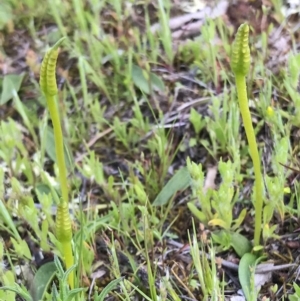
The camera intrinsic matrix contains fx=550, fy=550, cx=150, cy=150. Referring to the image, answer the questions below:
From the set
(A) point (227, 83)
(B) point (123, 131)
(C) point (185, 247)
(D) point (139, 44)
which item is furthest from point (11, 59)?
(C) point (185, 247)

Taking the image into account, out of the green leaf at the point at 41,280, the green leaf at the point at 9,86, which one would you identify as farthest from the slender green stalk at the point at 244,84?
the green leaf at the point at 9,86

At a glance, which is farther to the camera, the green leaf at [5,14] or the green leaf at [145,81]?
the green leaf at [5,14]

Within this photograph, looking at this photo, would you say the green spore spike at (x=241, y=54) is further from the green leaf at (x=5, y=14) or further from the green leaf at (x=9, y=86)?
the green leaf at (x=5, y=14)

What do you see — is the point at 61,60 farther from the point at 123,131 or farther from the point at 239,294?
the point at 239,294

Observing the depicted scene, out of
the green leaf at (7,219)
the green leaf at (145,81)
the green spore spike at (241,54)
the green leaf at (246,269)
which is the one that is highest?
the green spore spike at (241,54)

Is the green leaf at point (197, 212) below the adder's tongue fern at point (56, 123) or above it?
below

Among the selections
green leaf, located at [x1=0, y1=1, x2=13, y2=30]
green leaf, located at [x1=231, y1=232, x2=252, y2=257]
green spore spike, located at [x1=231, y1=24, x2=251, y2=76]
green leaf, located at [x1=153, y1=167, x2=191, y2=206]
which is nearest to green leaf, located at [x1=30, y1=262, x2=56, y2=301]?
green leaf, located at [x1=153, y1=167, x2=191, y2=206]

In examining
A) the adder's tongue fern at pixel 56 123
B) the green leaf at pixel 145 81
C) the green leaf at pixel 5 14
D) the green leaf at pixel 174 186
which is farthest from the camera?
the green leaf at pixel 5 14
